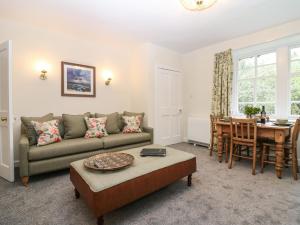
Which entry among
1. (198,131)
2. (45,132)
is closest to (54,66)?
(45,132)

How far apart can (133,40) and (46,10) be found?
5.59 ft

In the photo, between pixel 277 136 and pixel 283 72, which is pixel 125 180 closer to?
pixel 277 136

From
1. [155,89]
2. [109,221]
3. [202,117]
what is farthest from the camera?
[202,117]

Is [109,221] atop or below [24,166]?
below

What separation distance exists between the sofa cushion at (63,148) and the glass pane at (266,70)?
11.4 feet

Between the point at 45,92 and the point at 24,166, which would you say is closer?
the point at 24,166

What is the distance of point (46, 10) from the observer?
249 centimetres

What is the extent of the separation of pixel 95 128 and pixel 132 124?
2.58 ft

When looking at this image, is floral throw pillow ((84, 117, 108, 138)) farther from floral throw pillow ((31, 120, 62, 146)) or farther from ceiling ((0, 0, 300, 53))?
ceiling ((0, 0, 300, 53))

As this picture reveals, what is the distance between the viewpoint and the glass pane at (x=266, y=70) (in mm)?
3308

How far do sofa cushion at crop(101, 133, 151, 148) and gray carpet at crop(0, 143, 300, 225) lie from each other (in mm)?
838

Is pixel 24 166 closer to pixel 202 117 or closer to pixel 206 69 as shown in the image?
pixel 202 117

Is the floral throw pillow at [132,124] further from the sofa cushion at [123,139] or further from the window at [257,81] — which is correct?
the window at [257,81]

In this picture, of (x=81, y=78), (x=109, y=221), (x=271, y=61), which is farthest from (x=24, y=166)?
(x=271, y=61)
